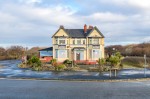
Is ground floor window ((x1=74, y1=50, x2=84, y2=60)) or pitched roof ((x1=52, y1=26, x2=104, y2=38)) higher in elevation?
pitched roof ((x1=52, y1=26, x2=104, y2=38))

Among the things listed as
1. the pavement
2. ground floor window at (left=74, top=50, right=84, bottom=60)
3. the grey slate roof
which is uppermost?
the grey slate roof

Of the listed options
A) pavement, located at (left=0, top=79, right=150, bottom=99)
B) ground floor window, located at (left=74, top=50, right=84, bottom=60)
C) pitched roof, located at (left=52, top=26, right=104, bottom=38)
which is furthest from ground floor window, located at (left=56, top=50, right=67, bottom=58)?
pavement, located at (left=0, top=79, right=150, bottom=99)

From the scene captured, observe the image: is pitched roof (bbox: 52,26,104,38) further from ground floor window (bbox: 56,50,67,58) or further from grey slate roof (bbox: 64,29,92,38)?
ground floor window (bbox: 56,50,67,58)

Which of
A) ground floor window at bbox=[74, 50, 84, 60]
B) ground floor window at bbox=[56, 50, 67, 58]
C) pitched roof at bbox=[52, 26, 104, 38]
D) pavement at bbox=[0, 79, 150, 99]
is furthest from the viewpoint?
pitched roof at bbox=[52, 26, 104, 38]

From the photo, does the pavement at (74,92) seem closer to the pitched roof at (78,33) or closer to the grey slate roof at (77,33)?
the pitched roof at (78,33)

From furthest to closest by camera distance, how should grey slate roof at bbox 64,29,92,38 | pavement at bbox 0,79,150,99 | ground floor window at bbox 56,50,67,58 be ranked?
grey slate roof at bbox 64,29,92,38 → ground floor window at bbox 56,50,67,58 → pavement at bbox 0,79,150,99

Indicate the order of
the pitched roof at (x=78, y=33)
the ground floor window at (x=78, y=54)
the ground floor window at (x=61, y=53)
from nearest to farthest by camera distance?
the ground floor window at (x=61, y=53), the ground floor window at (x=78, y=54), the pitched roof at (x=78, y=33)

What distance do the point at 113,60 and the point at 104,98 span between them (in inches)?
1180

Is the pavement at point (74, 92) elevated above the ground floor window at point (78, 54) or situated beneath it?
situated beneath

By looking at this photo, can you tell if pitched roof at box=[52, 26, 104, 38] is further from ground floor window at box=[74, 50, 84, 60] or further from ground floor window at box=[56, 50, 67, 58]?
ground floor window at box=[56, 50, 67, 58]

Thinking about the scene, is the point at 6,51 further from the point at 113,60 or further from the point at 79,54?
the point at 113,60

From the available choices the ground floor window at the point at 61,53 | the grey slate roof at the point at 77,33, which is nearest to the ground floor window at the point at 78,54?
the ground floor window at the point at 61,53

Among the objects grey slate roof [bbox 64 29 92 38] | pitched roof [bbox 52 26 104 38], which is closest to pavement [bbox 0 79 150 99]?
pitched roof [bbox 52 26 104 38]

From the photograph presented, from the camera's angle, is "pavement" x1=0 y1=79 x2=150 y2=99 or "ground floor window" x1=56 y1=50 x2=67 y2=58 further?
"ground floor window" x1=56 y1=50 x2=67 y2=58
